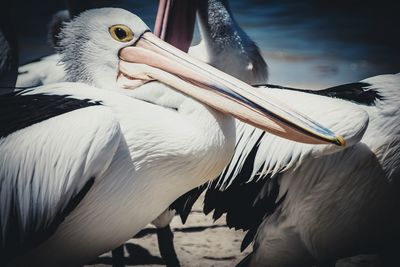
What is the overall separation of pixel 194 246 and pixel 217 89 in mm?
1165

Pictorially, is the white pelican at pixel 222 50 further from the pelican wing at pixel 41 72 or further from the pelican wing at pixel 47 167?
the pelican wing at pixel 47 167

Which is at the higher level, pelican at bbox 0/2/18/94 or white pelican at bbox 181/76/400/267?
pelican at bbox 0/2/18/94

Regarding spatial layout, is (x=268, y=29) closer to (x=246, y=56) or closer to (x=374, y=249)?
(x=246, y=56)

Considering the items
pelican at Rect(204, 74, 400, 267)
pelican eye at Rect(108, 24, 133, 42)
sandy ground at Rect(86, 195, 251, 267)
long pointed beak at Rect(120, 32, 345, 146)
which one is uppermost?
pelican eye at Rect(108, 24, 133, 42)

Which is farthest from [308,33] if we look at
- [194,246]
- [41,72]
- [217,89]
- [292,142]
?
[41,72]

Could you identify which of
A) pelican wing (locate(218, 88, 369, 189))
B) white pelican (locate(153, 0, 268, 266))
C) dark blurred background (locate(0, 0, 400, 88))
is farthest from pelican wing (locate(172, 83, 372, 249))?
dark blurred background (locate(0, 0, 400, 88))

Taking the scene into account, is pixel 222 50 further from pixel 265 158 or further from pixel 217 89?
pixel 217 89

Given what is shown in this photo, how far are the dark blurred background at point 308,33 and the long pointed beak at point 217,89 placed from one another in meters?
0.72

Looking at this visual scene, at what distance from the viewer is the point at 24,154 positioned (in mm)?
912

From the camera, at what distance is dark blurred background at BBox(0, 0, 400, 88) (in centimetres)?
176

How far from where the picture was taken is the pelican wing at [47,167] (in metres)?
0.90

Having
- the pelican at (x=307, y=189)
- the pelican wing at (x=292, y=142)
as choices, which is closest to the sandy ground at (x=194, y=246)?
the pelican at (x=307, y=189)

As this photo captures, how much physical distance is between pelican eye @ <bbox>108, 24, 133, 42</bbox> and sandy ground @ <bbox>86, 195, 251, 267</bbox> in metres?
1.16

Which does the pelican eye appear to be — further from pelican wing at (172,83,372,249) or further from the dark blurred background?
the dark blurred background
